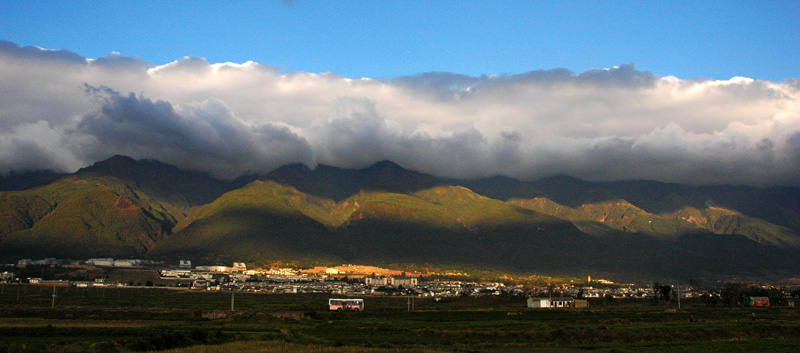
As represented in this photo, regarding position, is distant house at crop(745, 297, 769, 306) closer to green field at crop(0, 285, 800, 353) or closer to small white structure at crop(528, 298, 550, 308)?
small white structure at crop(528, 298, 550, 308)

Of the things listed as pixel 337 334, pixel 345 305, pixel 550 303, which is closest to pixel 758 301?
pixel 550 303

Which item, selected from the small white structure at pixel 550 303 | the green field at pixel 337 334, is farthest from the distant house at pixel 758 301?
the green field at pixel 337 334

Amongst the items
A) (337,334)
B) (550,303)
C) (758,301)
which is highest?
(337,334)

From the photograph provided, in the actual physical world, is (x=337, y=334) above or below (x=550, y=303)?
above

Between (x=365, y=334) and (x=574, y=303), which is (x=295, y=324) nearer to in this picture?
(x=365, y=334)

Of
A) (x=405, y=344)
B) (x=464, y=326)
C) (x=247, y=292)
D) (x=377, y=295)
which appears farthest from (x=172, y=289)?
(x=405, y=344)

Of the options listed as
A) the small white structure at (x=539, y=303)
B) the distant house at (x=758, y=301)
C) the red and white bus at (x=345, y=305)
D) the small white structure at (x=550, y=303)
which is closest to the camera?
the red and white bus at (x=345, y=305)

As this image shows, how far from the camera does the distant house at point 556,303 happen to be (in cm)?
13162

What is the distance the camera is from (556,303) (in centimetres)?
13450

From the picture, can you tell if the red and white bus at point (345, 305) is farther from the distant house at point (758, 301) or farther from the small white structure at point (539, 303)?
the distant house at point (758, 301)

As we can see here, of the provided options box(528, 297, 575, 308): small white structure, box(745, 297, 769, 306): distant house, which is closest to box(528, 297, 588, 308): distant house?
box(528, 297, 575, 308): small white structure

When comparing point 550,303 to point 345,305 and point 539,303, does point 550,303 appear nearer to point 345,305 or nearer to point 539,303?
point 539,303

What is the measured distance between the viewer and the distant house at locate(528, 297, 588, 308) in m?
132

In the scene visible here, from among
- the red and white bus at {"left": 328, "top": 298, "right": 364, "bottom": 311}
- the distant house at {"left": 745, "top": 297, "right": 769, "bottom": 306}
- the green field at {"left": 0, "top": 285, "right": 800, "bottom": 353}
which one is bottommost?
the distant house at {"left": 745, "top": 297, "right": 769, "bottom": 306}
